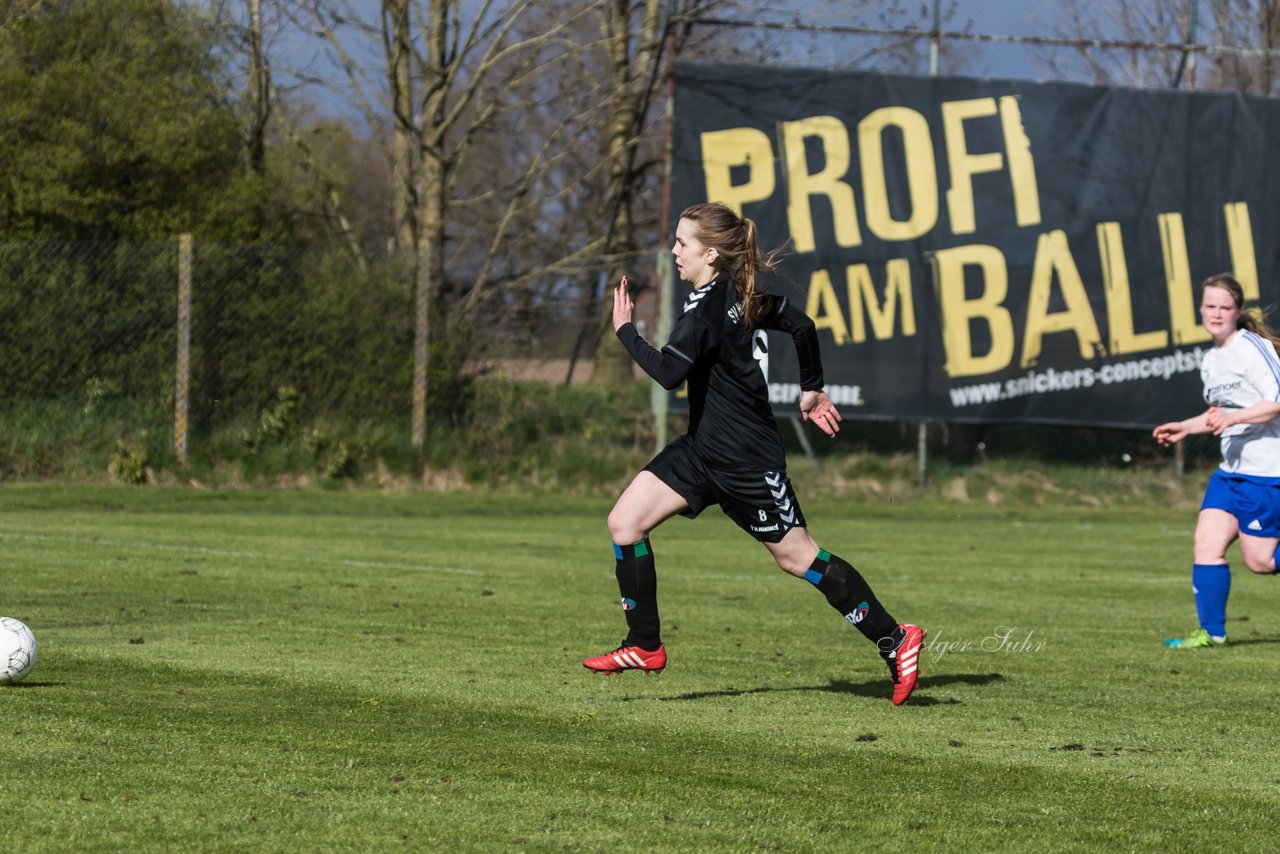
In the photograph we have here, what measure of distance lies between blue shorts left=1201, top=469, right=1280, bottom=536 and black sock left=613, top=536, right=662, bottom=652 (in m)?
3.99

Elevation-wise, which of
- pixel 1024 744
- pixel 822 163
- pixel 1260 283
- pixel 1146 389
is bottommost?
pixel 1024 744

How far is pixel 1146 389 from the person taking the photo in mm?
21000

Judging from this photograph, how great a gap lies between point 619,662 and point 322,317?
43.4 ft

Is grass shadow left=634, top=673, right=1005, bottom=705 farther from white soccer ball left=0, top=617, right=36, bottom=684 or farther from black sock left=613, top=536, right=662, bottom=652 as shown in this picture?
white soccer ball left=0, top=617, right=36, bottom=684

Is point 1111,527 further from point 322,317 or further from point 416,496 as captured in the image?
point 322,317

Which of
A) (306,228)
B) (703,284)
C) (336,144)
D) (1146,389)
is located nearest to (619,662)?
(703,284)

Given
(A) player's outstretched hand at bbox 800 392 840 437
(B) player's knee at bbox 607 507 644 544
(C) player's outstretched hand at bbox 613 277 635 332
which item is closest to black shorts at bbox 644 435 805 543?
(B) player's knee at bbox 607 507 644 544

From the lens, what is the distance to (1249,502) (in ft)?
31.0

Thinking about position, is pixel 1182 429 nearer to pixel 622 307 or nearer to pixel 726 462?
pixel 726 462

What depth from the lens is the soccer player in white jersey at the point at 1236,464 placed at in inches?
369

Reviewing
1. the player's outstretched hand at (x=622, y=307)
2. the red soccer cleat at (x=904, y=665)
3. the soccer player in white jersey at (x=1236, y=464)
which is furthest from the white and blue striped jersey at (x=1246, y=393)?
the player's outstretched hand at (x=622, y=307)

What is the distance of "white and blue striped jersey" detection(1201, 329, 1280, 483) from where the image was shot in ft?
30.6

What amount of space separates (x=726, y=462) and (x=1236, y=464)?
157 inches

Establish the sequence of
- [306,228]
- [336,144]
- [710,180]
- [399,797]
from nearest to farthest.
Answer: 1. [399,797]
2. [710,180]
3. [306,228]
4. [336,144]
